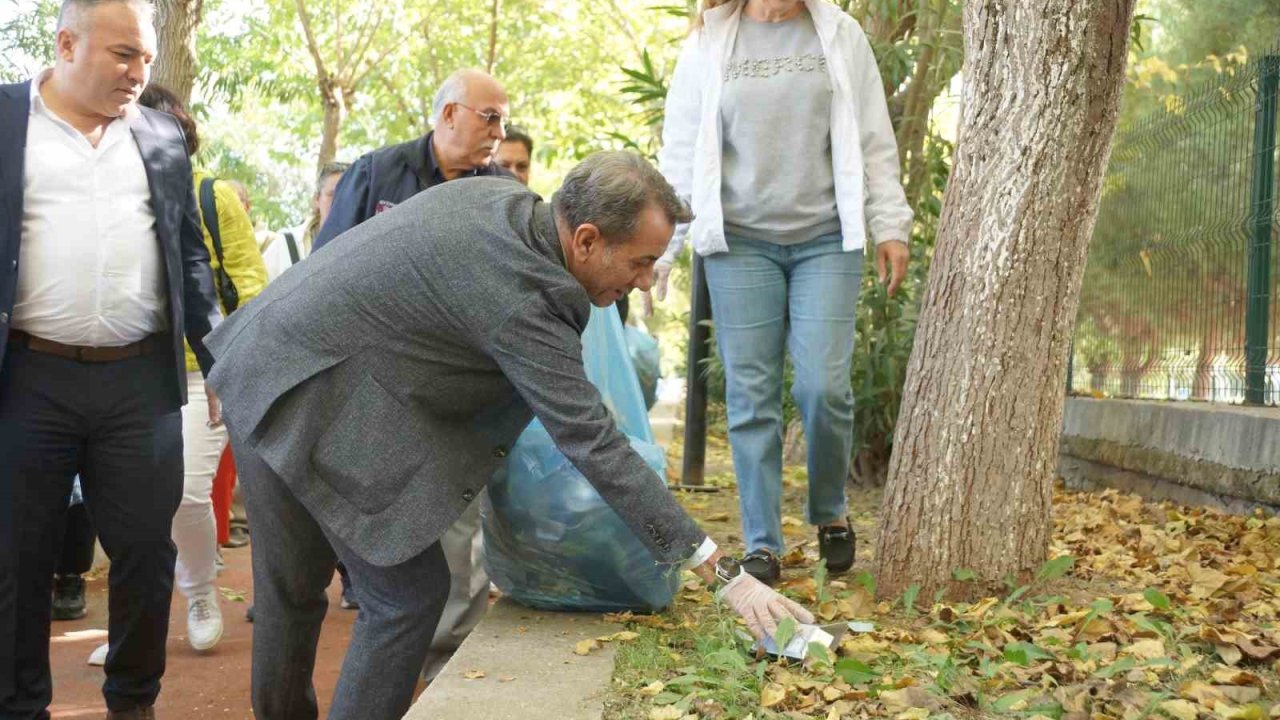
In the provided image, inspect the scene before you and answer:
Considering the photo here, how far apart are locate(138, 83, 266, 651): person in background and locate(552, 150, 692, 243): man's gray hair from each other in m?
2.50

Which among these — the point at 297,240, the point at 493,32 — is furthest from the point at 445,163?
the point at 493,32

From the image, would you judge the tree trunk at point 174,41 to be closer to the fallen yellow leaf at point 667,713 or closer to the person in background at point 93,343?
the person in background at point 93,343

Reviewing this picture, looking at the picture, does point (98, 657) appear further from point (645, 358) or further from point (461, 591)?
point (645, 358)

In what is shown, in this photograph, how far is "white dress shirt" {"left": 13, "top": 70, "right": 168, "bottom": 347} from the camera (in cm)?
395

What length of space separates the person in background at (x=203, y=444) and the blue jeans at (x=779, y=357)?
1.89 metres

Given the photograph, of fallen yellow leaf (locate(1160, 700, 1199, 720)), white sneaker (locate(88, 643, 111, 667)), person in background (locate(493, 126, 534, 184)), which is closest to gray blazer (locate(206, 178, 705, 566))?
fallen yellow leaf (locate(1160, 700, 1199, 720))

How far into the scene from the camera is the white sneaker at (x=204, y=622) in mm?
5402

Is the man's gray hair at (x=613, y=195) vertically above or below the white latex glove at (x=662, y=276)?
above

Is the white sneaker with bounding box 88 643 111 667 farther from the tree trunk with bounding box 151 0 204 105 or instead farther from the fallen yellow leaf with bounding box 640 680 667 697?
the tree trunk with bounding box 151 0 204 105

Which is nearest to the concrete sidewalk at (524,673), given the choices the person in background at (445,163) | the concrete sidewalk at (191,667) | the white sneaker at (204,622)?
the person in background at (445,163)

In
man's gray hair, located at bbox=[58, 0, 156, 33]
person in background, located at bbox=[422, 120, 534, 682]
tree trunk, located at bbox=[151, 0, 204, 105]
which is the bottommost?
person in background, located at bbox=[422, 120, 534, 682]

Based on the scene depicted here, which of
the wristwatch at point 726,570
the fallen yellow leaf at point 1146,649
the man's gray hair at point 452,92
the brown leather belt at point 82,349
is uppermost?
the man's gray hair at point 452,92

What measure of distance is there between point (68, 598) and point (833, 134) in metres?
3.83

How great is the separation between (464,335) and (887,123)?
2404mm
